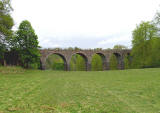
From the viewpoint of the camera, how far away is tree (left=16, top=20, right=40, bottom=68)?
23.5 meters

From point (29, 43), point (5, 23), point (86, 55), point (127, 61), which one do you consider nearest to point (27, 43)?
point (29, 43)

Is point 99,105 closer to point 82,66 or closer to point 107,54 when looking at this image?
point 107,54

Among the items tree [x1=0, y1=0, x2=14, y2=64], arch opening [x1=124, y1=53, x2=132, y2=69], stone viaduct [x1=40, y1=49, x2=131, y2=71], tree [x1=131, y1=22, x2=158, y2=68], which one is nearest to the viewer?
tree [x1=0, y1=0, x2=14, y2=64]

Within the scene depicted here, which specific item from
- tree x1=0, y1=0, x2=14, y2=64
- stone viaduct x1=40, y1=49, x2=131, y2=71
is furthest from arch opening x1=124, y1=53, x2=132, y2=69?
tree x1=0, y1=0, x2=14, y2=64

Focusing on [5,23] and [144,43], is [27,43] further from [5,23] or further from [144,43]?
[144,43]

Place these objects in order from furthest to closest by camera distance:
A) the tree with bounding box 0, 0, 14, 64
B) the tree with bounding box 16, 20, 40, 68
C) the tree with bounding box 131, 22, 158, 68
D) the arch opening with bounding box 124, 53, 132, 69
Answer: the arch opening with bounding box 124, 53, 132, 69
the tree with bounding box 131, 22, 158, 68
the tree with bounding box 16, 20, 40, 68
the tree with bounding box 0, 0, 14, 64

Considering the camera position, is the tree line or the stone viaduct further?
the stone viaduct

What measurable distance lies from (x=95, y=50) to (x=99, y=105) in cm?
3457

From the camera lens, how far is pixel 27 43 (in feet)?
77.2

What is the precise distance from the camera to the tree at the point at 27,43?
23453 millimetres

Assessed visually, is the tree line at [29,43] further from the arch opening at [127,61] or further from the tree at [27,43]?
the arch opening at [127,61]

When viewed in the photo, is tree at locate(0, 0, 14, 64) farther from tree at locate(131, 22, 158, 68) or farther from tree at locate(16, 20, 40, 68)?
tree at locate(131, 22, 158, 68)

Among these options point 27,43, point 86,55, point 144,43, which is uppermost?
point 144,43

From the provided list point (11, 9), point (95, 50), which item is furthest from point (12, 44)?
point (95, 50)
